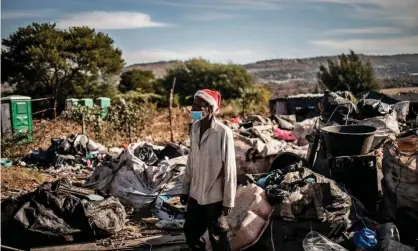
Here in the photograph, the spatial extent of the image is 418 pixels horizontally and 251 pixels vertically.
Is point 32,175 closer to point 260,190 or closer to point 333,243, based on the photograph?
point 260,190

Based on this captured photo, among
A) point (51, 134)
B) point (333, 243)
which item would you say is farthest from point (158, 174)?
point (51, 134)

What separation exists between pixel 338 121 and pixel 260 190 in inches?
141

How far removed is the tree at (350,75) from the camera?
31094 millimetres

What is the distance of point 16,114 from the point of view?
516 inches

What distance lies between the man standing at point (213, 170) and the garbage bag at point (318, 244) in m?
0.73

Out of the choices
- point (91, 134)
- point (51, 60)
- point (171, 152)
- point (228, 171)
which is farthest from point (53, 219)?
point (51, 60)

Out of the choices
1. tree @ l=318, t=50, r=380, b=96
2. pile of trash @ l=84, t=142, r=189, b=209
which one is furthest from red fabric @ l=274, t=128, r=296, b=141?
tree @ l=318, t=50, r=380, b=96

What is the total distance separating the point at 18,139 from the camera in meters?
10.4

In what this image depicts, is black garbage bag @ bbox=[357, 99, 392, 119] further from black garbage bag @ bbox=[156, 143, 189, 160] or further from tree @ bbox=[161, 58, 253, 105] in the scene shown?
tree @ bbox=[161, 58, 253, 105]

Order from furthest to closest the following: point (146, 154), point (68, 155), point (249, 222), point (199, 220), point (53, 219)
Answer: point (68, 155) < point (146, 154) < point (53, 219) < point (249, 222) < point (199, 220)

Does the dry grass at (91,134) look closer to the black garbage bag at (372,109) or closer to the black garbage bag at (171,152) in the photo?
the black garbage bag at (171,152)

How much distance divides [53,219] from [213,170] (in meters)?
2.23

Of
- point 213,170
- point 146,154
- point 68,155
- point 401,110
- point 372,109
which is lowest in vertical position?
point 68,155

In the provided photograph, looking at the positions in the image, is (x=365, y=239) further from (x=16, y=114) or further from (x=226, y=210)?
(x=16, y=114)
